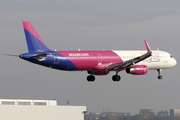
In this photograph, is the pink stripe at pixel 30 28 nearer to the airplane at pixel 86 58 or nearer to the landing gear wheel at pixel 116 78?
the airplane at pixel 86 58

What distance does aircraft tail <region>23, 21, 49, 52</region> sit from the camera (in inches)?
3310

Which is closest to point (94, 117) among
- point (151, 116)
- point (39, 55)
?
point (151, 116)

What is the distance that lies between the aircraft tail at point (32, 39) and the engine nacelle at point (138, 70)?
15.9m

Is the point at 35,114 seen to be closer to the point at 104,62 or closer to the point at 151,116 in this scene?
the point at 104,62

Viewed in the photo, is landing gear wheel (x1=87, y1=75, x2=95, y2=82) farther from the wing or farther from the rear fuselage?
the wing

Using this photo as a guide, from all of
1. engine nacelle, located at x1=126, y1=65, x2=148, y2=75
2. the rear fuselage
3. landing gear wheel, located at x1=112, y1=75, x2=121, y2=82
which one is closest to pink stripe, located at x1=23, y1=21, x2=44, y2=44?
the rear fuselage

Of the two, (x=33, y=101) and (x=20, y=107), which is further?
(x=33, y=101)

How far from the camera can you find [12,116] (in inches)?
2918

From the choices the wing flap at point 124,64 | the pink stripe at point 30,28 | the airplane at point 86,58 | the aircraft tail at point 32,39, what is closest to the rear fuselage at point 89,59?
the airplane at point 86,58

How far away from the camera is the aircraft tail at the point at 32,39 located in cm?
8406

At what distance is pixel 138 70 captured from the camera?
281 ft

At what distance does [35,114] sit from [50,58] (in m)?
11.0

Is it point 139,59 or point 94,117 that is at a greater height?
point 139,59

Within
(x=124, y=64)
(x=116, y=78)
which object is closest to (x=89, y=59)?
(x=124, y=64)
